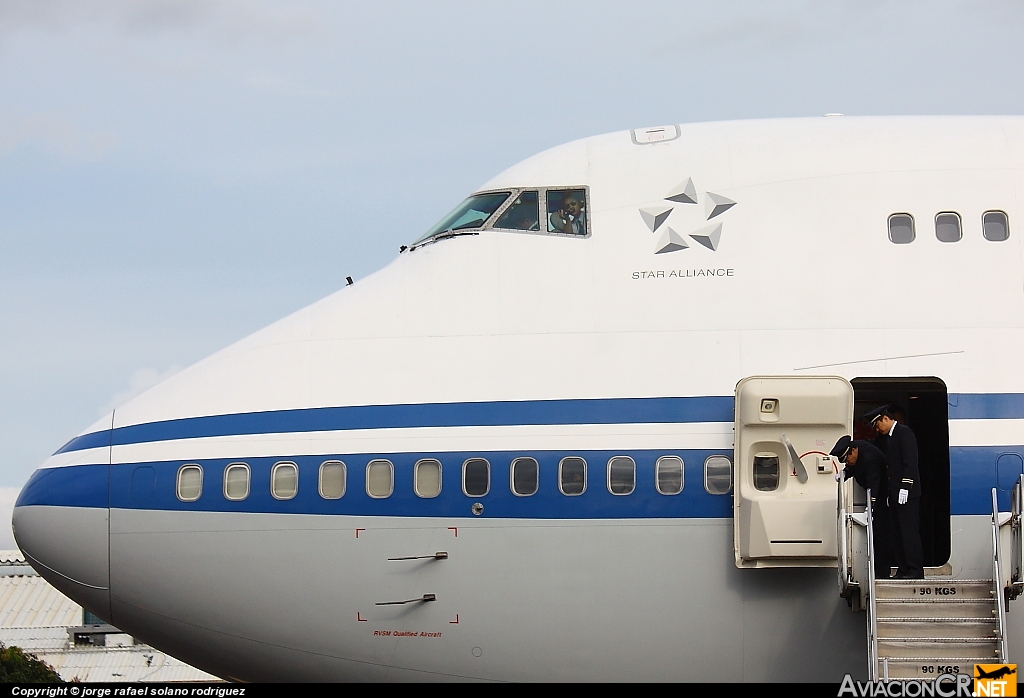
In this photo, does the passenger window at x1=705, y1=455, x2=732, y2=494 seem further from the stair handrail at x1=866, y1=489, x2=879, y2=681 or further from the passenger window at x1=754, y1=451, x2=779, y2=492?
the stair handrail at x1=866, y1=489, x2=879, y2=681

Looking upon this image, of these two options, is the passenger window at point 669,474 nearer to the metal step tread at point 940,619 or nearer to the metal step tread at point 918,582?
the metal step tread at point 918,582

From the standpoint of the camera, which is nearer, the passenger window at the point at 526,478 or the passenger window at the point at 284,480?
the passenger window at the point at 526,478

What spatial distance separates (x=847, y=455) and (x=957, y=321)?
163cm

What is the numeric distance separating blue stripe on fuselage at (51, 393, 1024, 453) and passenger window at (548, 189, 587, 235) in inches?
67.4

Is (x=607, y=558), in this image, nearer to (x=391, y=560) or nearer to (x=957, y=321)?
(x=391, y=560)

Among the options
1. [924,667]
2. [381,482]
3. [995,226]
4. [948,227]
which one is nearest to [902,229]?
[948,227]

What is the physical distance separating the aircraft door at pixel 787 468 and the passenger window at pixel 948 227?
1762 mm

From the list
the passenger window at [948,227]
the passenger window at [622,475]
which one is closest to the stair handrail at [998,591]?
the passenger window at [948,227]

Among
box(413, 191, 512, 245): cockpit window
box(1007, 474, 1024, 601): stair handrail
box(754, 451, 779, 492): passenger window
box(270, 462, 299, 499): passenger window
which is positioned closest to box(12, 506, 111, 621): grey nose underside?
box(270, 462, 299, 499): passenger window

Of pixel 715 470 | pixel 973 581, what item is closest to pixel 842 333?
pixel 715 470

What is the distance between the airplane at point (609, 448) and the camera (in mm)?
10047

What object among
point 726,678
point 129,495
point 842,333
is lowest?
point 726,678

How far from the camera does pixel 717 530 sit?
10.0 meters

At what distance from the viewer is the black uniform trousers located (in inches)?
387
